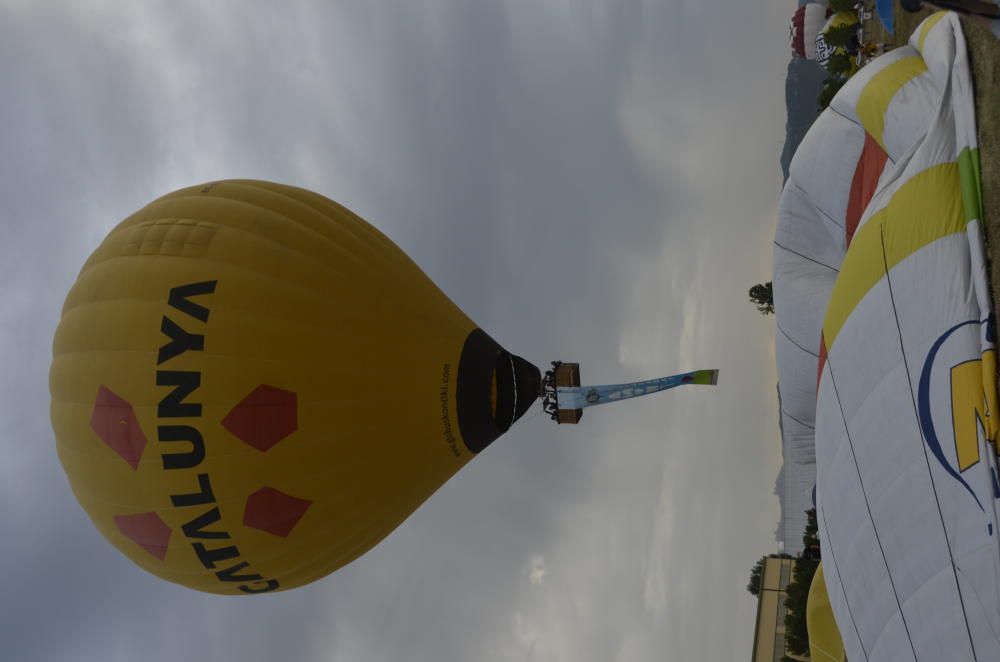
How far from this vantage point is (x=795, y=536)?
104 feet

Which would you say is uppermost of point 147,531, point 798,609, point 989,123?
point 989,123

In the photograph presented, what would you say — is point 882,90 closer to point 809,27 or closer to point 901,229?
point 901,229

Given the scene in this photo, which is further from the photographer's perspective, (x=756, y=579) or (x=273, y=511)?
(x=756, y=579)

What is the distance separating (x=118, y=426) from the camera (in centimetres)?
652

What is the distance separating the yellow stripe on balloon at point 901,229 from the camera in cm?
539

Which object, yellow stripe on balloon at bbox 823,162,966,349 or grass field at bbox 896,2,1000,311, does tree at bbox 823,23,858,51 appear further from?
yellow stripe on balloon at bbox 823,162,966,349

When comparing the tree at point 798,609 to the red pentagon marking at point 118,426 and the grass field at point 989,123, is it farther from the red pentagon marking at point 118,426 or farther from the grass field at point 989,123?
the red pentagon marking at point 118,426

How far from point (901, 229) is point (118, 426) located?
861cm

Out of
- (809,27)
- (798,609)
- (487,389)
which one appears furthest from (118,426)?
(809,27)

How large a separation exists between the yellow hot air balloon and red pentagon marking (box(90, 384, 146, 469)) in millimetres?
22

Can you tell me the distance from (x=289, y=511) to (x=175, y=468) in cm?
134

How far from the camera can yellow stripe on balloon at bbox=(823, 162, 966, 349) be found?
5387mm

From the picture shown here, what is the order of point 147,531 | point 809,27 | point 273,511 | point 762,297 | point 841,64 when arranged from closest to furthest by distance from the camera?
point 273,511 → point 147,531 → point 841,64 → point 809,27 → point 762,297

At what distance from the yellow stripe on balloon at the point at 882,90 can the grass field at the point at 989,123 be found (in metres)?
1.01
